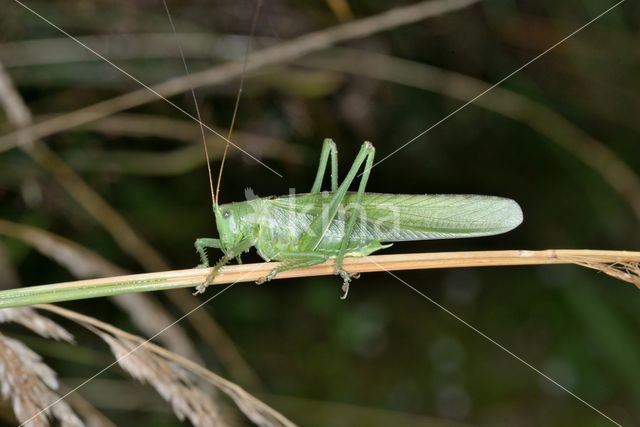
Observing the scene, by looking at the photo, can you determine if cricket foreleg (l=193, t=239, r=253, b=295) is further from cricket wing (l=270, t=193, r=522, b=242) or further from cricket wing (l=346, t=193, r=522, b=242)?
cricket wing (l=346, t=193, r=522, b=242)

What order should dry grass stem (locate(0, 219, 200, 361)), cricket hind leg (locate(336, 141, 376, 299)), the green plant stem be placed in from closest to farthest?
the green plant stem → cricket hind leg (locate(336, 141, 376, 299)) → dry grass stem (locate(0, 219, 200, 361))

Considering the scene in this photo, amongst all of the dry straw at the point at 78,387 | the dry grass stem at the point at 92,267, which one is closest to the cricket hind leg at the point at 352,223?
the dry straw at the point at 78,387

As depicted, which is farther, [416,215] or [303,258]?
[416,215]

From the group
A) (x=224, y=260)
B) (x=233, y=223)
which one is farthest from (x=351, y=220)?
(x=224, y=260)

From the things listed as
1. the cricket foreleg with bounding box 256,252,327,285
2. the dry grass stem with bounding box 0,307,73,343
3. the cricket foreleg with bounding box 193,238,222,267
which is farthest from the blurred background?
the dry grass stem with bounding box 0,307,73,343

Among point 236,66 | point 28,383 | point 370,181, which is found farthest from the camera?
point 370,181

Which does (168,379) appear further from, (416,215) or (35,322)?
(416,215)
